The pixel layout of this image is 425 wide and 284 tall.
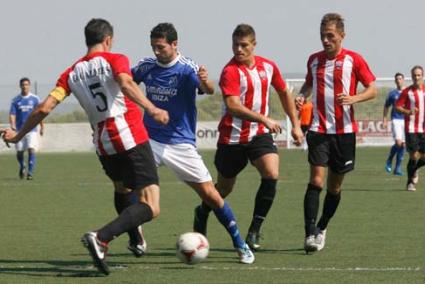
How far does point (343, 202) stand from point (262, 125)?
5.74 metres

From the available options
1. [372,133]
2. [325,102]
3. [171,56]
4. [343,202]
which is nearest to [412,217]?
[343,202]

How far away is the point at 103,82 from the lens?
8711mm

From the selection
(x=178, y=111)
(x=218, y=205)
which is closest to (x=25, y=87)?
(x=178, y=111)

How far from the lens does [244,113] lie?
32.3ft

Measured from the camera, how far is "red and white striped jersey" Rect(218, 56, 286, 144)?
10.3 meters

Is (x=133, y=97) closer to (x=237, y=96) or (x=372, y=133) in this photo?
(x=237, y=96)

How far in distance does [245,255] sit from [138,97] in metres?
1.86

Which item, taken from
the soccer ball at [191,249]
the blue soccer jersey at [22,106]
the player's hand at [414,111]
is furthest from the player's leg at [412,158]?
the soccer ball at [191,249]

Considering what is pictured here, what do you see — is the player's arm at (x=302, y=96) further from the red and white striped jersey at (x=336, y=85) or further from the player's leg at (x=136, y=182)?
the player's leg at (x=136, y=182)

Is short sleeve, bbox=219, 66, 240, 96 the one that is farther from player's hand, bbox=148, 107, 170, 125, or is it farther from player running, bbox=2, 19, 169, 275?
player's hand, bbox=148, 107, 170, 125

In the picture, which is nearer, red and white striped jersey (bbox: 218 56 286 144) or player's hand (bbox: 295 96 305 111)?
red and white striped jersey (bbox: 218 56 286 144)

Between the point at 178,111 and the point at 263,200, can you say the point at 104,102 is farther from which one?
the point at 263,200

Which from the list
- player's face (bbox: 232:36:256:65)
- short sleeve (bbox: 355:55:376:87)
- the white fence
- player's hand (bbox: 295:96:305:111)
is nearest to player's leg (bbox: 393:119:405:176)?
player's hand (bbox: 295:96:305:111)

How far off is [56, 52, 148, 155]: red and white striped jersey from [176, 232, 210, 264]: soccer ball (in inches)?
33.8
